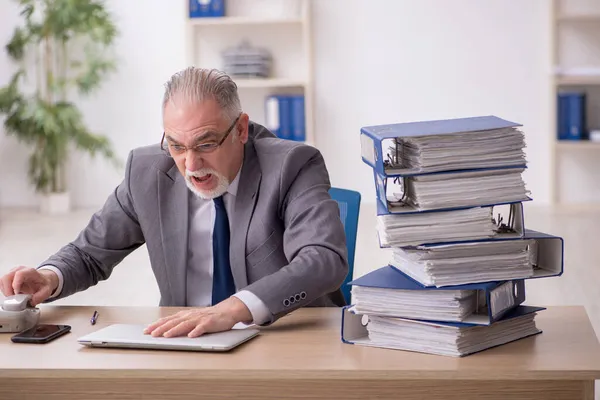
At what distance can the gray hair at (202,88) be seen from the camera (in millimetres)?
2211

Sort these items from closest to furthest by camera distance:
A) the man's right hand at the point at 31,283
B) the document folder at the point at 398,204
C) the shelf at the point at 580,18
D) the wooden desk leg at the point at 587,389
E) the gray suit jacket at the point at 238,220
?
the wooden desk leg at the point at 587,389 → the document folder at the point at 398,204 → the man's right hand at the point at 31,283 → the gray suit jacket at the point at 238,220 → the shelf at the point at 580,18

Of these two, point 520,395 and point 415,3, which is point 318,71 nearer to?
point 415,3

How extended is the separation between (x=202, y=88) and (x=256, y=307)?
55cm

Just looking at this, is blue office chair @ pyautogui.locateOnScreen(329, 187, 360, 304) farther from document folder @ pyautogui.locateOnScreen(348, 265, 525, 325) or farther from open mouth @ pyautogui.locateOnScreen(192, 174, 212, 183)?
document folder @ pyautogui.locateOnScreen(348, 265, 525, 325)

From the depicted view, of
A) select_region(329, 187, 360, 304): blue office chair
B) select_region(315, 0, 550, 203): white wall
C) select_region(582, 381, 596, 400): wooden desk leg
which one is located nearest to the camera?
select_region(582, 381, 596, 400): wooden desk leg

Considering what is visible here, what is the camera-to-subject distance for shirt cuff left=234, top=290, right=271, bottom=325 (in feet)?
6.51

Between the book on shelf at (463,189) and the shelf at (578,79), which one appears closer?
the book on shelf at (463,189)

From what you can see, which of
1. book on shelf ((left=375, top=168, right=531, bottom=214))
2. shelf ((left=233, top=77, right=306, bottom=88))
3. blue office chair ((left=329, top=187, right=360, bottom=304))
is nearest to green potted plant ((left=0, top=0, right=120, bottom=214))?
shelf ((left=233, top=77, right=306, bottom=88))

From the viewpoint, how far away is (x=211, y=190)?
2293 mm

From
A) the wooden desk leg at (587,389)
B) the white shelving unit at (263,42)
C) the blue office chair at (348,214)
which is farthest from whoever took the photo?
the white shelving unit at (263,42)

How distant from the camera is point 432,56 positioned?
761 cm

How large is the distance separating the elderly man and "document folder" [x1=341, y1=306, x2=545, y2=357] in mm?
210

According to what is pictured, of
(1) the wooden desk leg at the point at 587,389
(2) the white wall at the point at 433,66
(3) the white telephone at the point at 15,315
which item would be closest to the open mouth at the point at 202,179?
(3) the white telephone at the point at 15,315

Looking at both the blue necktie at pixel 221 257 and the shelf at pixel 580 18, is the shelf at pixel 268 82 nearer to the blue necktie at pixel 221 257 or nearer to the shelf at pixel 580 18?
the shelf at pixel 580 18
